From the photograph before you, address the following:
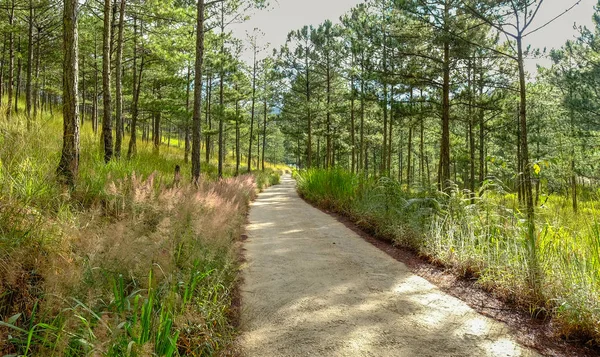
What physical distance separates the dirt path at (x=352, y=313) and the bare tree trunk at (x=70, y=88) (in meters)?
2.82

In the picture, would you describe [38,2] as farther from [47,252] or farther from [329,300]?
[329,300]

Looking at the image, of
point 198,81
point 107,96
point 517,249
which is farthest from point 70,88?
point 517,249

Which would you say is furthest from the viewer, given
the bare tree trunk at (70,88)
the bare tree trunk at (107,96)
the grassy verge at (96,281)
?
the bare tree trunk at (107,96)

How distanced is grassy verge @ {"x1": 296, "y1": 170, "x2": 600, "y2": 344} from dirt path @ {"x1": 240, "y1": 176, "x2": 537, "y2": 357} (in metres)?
0.54

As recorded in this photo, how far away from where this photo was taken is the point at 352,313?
270 cm

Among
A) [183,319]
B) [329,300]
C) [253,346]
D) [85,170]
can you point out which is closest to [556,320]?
[329,300]

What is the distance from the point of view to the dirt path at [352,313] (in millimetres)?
2193

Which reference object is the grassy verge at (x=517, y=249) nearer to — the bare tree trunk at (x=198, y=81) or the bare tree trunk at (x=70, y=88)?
the bare tree trunk at (x=70, y=88)

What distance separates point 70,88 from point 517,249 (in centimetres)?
604

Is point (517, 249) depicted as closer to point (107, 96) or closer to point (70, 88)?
point (70, 88)

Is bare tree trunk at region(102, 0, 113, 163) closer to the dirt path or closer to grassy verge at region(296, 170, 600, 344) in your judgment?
the dirt path

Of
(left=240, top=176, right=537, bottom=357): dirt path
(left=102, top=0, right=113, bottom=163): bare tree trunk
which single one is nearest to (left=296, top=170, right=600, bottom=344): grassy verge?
(left=240, top=176, right=537, bottom=357): dirt path

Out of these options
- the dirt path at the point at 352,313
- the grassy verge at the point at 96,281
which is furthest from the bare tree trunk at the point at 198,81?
the grassy verge at the point at 96,281

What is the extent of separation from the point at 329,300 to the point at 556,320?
1.91 meters
